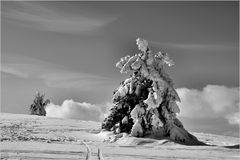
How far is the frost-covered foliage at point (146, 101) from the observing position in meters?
35.3

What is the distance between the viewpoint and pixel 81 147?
27359 millimetres

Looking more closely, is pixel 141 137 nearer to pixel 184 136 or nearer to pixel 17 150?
pixel 184 136

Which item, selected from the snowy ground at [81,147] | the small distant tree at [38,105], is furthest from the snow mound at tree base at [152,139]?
the small distant tree at [38,105]

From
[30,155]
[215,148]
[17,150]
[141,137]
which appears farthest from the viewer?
[141,137]

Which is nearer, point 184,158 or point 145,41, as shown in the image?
point 184,158

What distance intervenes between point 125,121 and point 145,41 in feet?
29.8

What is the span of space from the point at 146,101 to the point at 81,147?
10.1 meters

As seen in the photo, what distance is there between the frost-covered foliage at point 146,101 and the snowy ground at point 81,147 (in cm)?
209

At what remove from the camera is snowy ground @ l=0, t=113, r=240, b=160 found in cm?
2219

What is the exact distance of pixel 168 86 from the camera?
36.4 metres

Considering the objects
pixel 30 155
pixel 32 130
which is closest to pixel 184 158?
pixel 30 155

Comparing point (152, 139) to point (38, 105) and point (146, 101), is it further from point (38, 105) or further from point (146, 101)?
point (38, 105)

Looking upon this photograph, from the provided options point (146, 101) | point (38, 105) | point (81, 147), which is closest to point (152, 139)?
point (146, 101)

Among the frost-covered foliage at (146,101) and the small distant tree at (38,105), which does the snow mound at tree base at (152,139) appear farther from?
the small distant tree at (38,105)
